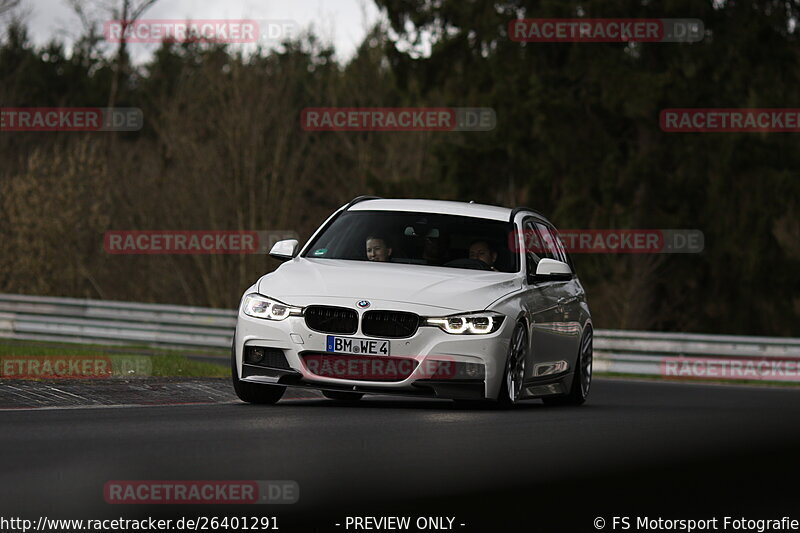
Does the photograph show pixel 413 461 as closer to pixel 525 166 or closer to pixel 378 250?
pixel 378 250

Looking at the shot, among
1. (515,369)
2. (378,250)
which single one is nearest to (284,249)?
(378,250)

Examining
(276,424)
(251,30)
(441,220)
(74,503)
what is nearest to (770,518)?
(74,503)

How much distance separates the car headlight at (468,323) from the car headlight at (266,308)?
3.44 feet

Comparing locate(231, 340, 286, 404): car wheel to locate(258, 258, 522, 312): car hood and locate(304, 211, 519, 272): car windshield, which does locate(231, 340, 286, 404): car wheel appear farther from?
locate(304, 211, 519, 272): car windshield

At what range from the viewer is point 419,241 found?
13.9 m

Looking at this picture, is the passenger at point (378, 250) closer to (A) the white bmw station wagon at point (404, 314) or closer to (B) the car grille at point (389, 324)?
(A) the white bmw station wagon at point (404, 314)

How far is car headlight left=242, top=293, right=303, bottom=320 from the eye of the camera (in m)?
12.4

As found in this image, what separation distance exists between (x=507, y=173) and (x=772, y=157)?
228 inches

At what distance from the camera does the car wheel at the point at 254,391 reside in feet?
41.9

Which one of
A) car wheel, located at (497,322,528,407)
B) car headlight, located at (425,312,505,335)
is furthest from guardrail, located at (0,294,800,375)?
car headlight, located at (425,312,505,335)

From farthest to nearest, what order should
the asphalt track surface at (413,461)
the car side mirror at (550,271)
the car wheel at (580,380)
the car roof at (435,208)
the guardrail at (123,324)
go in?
the guardrail at (123,324) → the car wheel at (580,380) → the car roof at (435,208) → the car side mirror at (550,271) → the asphalt track surface at (413,461)

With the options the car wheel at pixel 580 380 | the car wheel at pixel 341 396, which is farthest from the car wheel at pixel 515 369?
the car wheel at pixel 580 380

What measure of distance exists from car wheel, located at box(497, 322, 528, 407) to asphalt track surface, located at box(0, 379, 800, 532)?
0.56 ft

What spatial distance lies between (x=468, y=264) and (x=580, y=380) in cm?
241
